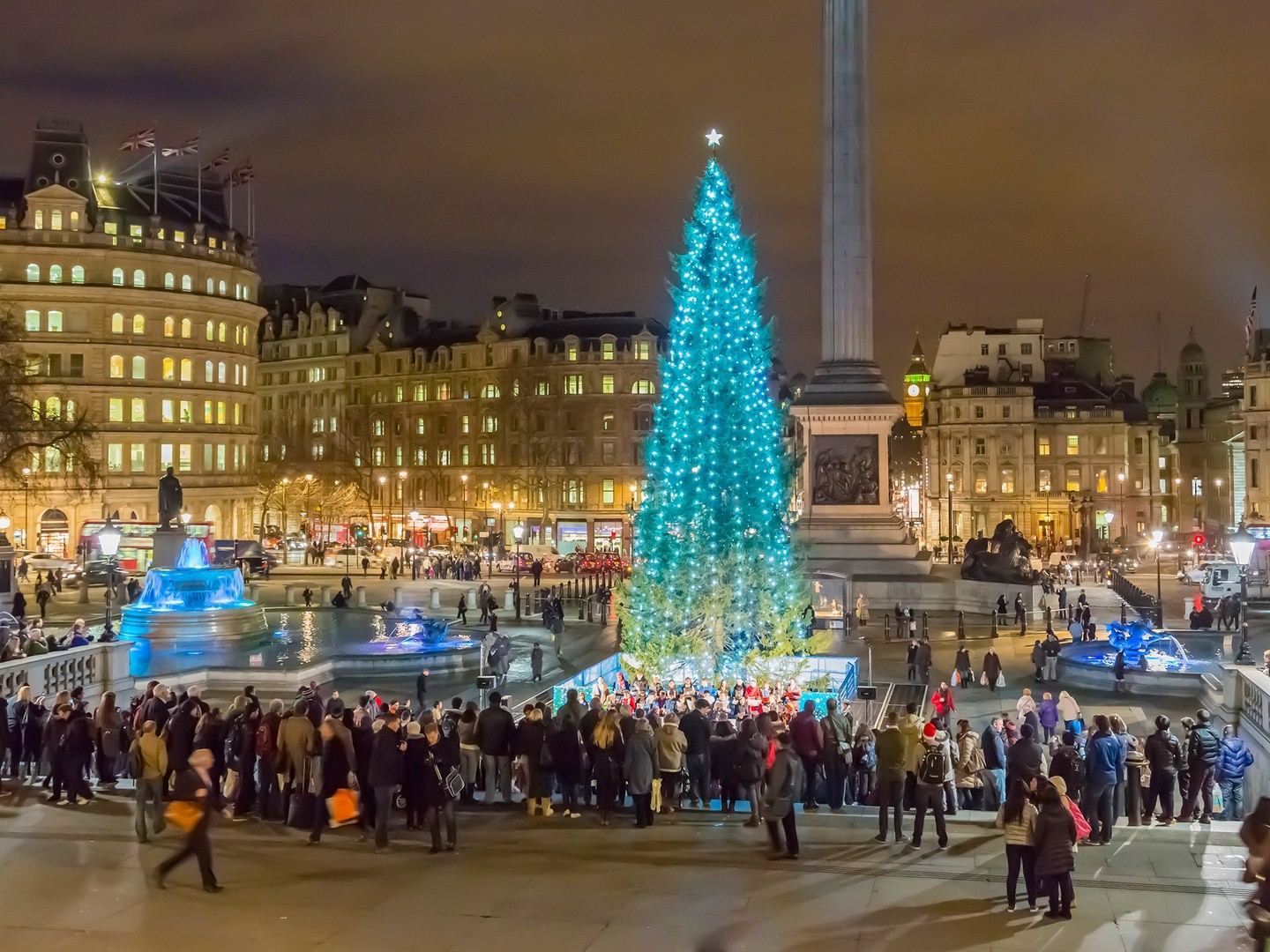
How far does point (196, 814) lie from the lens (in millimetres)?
11070

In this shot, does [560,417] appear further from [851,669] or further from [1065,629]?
[851,669]

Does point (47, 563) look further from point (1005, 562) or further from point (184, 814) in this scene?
point (184, 814)

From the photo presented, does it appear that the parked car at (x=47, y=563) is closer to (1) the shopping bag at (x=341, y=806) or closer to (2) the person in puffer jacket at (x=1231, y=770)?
(1) the shopping bag at (x=341, y=806)

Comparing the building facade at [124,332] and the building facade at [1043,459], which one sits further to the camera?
the building facade at [1043,459]

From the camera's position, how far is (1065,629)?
37500mm

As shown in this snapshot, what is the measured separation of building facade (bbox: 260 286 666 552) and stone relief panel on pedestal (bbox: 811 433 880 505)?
35972mm

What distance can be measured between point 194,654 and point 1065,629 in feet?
80.4

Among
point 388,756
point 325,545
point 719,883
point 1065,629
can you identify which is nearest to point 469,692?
point 388,756

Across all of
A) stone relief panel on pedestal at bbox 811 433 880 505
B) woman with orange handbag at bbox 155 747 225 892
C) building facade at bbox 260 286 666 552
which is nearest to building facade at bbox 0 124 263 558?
building facade at bbox 260 286 666 552

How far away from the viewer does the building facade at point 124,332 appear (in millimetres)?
68812

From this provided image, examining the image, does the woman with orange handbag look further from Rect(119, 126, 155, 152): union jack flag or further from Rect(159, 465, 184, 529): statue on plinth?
Rect(119, 126, 155, 152): union jack flag

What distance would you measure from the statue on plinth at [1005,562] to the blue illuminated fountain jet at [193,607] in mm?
22942

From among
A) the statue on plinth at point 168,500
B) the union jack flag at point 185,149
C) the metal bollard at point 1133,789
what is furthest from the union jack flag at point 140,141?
the metal bollard at point 1133,789

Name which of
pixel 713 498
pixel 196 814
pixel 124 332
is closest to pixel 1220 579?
pixel 713 498
